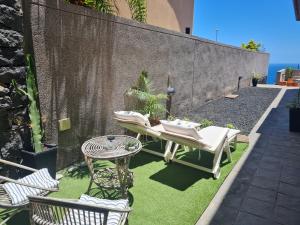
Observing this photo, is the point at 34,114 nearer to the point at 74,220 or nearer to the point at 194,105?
the point at 74,220

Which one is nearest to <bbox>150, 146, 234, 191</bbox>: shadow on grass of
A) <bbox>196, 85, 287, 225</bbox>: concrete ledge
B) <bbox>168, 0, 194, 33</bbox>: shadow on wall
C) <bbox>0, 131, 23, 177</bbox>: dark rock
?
<bbox>196, 85, 287, 225</bbox>: concrete ledge

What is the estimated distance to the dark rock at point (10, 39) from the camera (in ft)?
11.7

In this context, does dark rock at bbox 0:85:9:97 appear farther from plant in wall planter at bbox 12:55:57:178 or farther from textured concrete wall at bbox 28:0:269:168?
textured concrete wall at bbox 28:0:269:168

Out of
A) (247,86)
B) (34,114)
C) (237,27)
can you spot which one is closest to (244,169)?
(34,114)

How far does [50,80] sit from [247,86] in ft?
51.9

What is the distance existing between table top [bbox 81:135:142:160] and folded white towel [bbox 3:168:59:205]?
658 millimetres

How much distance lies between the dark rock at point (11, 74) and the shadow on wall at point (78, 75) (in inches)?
18.0

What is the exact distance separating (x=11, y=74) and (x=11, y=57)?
9.9 inches

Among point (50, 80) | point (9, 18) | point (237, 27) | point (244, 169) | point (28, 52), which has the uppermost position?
A: point (237, 27)

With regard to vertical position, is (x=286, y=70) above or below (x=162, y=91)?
above

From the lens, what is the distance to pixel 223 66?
12.6 m

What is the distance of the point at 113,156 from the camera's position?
3.58 metres

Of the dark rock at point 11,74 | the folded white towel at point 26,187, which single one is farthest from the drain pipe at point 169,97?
the folded white towel at point 26,187

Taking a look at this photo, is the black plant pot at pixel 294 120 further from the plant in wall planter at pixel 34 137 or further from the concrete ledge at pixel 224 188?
the plant in wall planter at pixel 34 137
